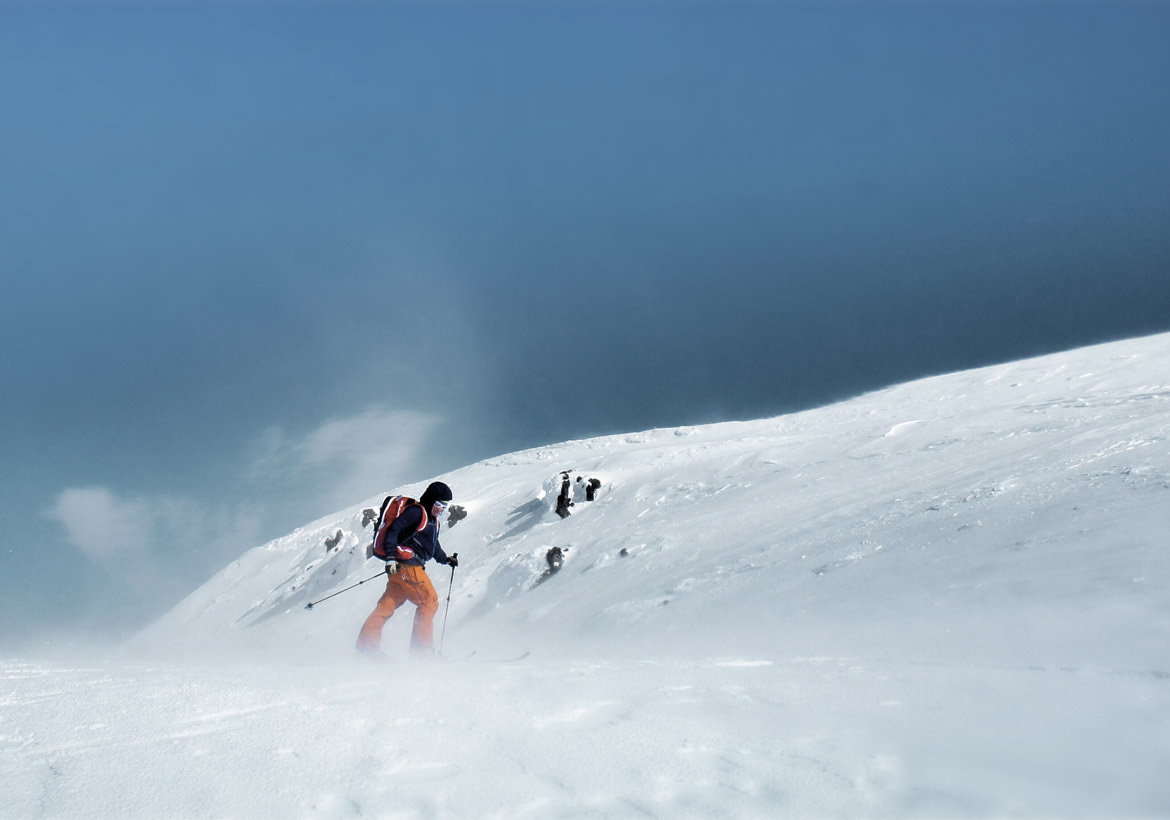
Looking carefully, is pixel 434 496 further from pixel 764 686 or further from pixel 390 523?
pixel 764 686

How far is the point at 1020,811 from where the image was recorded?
10.7 ft

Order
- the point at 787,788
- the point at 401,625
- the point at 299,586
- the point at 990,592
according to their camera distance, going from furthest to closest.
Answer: the point at 299,586, the point at 401,625, the point at 990,592, the point at 787,788

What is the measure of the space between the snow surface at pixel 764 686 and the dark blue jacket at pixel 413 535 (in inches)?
70.5

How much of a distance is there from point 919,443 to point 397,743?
13.5m

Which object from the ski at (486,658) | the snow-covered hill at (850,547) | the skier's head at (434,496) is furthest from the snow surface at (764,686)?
the skier's head at (434,496)

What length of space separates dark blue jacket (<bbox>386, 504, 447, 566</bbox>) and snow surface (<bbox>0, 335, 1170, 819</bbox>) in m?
1.79

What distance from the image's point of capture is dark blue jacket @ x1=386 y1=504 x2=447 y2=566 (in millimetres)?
10250

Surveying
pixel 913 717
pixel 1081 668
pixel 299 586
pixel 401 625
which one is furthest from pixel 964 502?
pixel 299 586

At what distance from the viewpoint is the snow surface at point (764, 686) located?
3.58 metres

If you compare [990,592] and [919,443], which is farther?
[919,443]

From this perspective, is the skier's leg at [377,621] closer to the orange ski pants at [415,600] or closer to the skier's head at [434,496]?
the orange ski pants at [415,600]

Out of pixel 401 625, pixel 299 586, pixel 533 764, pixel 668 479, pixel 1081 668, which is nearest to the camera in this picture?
pixel 533 764

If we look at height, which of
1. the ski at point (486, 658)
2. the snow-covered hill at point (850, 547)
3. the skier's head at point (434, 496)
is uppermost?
the skier's head at point (434, 496)

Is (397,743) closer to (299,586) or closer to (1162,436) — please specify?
(1162,436)
